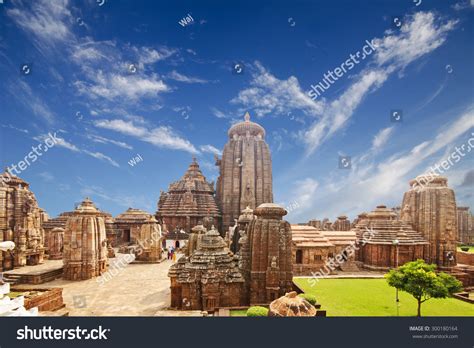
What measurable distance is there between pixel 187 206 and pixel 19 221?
25592 millimetres

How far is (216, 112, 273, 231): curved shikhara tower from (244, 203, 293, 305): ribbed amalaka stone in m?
33.2

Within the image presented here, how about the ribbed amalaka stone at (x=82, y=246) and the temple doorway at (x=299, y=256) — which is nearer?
the ribbed amalaka stone at (x=82, y=246)

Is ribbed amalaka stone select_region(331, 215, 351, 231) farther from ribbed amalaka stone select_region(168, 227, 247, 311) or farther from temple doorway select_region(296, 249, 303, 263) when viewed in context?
ribbed amalaka stone select_region(168, 227, 247, 311)

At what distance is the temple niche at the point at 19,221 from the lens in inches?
1088

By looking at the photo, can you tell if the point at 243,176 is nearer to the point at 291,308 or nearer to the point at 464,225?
the point at 291,308

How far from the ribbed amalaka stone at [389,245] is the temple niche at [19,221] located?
1509 inches

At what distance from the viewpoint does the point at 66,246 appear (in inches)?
995

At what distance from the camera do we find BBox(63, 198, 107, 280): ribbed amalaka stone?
24984 millimetres

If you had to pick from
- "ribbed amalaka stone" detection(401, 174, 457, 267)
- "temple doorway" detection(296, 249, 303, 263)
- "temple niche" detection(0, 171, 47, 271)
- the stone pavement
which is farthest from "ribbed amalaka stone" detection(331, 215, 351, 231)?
"temple niche" detection(0, 171, 47, 271)

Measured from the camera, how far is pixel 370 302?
17797 millimetres

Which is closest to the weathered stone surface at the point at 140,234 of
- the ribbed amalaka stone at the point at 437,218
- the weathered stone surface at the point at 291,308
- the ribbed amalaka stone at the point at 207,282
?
the ribbed amalaka stone at the point at 207,282
